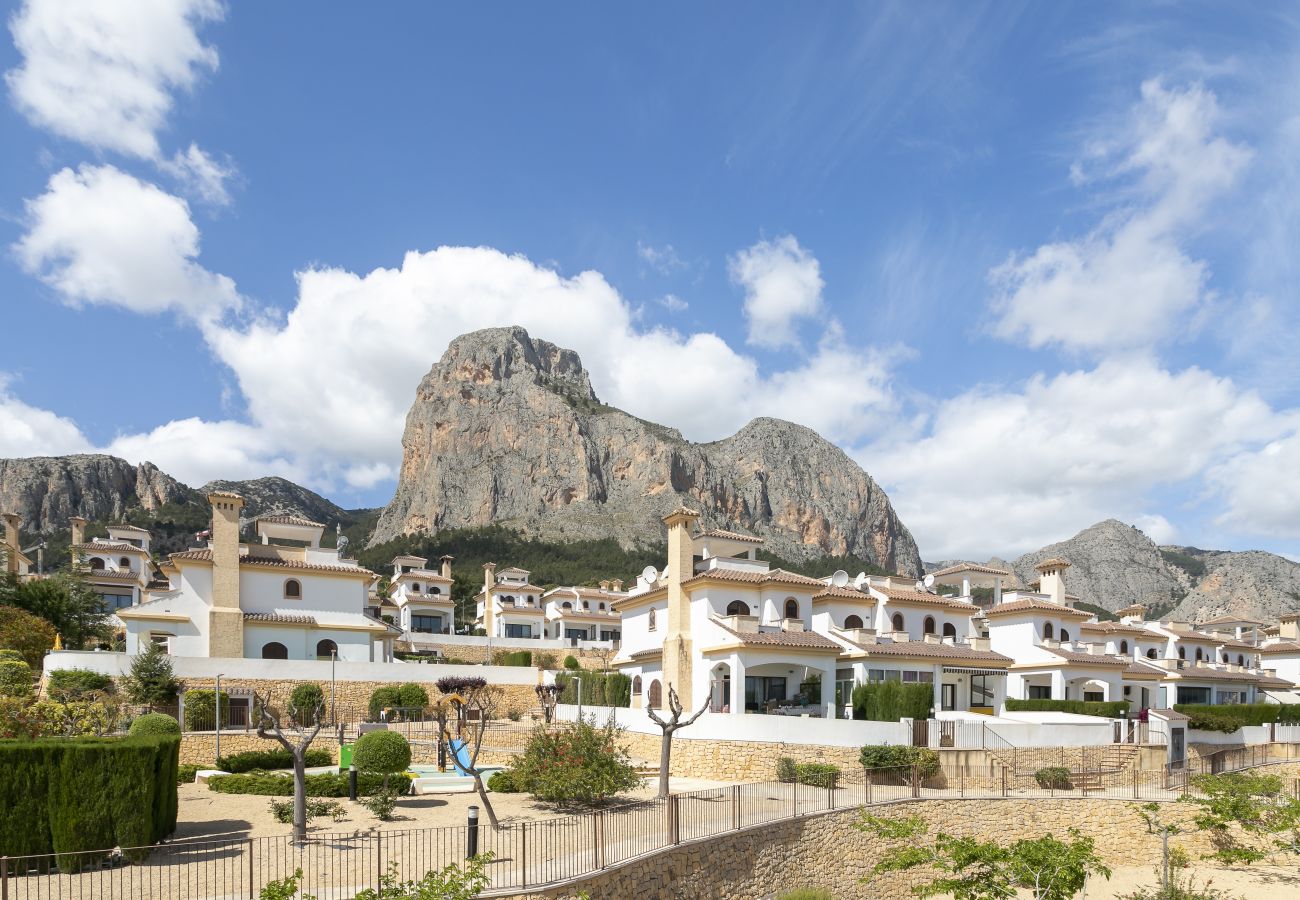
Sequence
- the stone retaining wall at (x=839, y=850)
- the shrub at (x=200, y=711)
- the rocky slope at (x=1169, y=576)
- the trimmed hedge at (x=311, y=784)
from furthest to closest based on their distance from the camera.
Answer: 1. the rocky slope at (x=1169, y=576)
2. the shrub at (x=200, y=711)
3. the trimmed hedge at (x=311, y=784)
4. the stone retaining wall at (x=839, y=850)

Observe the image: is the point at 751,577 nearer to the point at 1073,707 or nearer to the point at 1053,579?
the point at 1073,707

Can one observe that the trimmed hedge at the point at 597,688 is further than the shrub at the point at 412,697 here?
Yes

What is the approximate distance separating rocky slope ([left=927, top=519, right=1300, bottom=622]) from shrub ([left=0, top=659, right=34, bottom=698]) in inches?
5354

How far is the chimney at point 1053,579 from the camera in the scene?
5475cm

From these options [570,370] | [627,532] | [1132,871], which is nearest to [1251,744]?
[1132,871]

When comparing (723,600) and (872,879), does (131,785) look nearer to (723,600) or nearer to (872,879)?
(872,879)

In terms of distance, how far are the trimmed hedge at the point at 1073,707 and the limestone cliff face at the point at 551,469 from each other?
3626 inches

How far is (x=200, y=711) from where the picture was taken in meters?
34.0

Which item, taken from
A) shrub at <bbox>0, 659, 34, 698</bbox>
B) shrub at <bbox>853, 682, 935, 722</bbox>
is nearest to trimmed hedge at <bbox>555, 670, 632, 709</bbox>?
shrub at <bbox>853, 682, 935, 722</bbox>

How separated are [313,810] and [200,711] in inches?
595

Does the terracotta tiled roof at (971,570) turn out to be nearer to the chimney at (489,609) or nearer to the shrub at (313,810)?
the chimney at (489,609)

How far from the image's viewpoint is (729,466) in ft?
614

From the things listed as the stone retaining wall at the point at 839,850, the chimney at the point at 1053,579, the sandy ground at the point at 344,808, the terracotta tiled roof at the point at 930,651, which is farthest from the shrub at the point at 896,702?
the chimney at the point at 1053,579

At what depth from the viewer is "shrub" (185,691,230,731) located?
111ft
